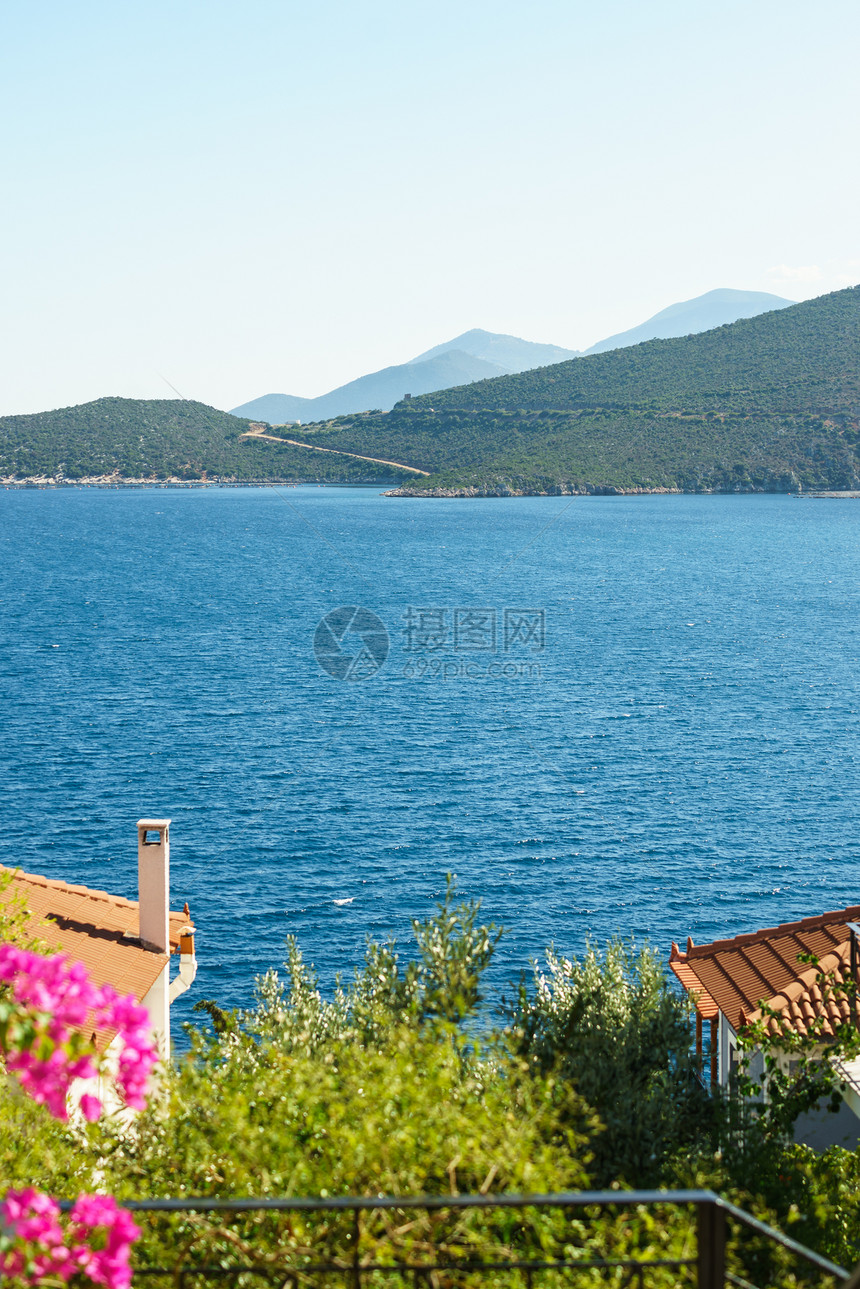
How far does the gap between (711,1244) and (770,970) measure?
39.6 feet

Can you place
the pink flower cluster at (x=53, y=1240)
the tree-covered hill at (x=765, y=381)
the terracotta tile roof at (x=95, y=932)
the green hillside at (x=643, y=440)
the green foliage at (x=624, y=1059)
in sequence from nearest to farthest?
the pink flower cluster at (x=53, y=1240)
the green foliage at (x=624, y=1059)
the terracotta tile roof at (x=95, y=932)
the green hillside at (x=643, y=440)
the tree-covered hill at (x=765, y=381)

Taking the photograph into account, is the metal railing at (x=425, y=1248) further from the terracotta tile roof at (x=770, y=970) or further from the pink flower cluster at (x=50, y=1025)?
the terracotta tile roof at (x=770, y=970)

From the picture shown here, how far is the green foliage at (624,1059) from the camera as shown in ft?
37.5

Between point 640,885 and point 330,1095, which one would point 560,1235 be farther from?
point 640,885

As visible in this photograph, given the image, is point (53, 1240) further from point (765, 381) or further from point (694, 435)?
point (765, 381)

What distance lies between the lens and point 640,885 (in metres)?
31.2

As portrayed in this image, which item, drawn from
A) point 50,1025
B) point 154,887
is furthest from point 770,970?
point 50,1025

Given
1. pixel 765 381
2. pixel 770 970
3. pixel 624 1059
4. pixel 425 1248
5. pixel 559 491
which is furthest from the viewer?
pixel 765 381

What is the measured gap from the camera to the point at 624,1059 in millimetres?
12898

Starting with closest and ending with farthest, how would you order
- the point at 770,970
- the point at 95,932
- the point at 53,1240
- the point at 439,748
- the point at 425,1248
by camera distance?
1. the point at 53,1240
2. the point at 425,1248
3. the point at 770,970
4. the point at 95,932
5. the point at 439,748

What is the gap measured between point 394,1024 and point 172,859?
24.2m

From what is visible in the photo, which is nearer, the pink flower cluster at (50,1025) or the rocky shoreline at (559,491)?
the pink flower cluster at (50,1025)

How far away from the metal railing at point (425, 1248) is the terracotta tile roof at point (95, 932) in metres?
8.63

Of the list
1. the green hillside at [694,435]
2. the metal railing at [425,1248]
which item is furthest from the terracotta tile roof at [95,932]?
the green hillside at [694,435]
